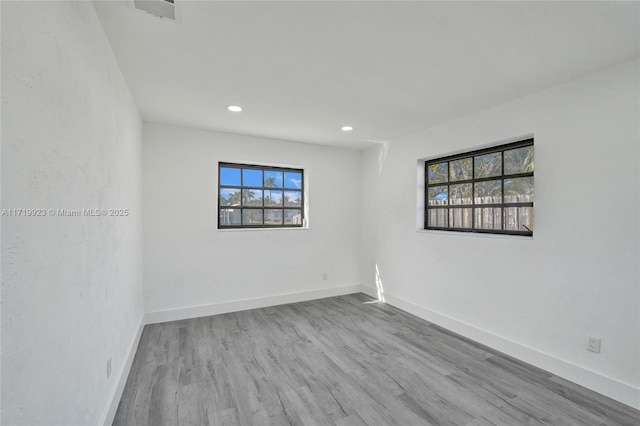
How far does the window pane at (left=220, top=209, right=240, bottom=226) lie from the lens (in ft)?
13.1

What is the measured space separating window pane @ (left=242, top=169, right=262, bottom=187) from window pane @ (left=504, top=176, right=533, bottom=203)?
3.06 metres

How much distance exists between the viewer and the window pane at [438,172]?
3.64 metres

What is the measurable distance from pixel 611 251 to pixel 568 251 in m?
0.26

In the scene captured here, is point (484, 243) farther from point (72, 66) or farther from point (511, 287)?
point (72, 66)

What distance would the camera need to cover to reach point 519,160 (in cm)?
284

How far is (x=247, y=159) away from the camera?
13.3ft

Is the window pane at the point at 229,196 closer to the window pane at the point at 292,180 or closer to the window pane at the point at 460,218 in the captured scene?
the window pane at the point at 292,180

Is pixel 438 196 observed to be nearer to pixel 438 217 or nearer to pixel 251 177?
pixel 438 217

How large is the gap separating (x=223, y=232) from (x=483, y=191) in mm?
3212

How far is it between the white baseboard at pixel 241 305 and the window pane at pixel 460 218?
203cm

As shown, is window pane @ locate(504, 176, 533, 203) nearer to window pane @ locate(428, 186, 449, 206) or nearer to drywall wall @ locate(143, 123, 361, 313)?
window pane @ locate(428, 186, 449, 206)

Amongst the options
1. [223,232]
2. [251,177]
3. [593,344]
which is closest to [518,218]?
[593,344]

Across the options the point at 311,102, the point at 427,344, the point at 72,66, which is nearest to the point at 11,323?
the point at 72,66

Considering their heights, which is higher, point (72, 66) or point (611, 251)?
point (72, 66)
